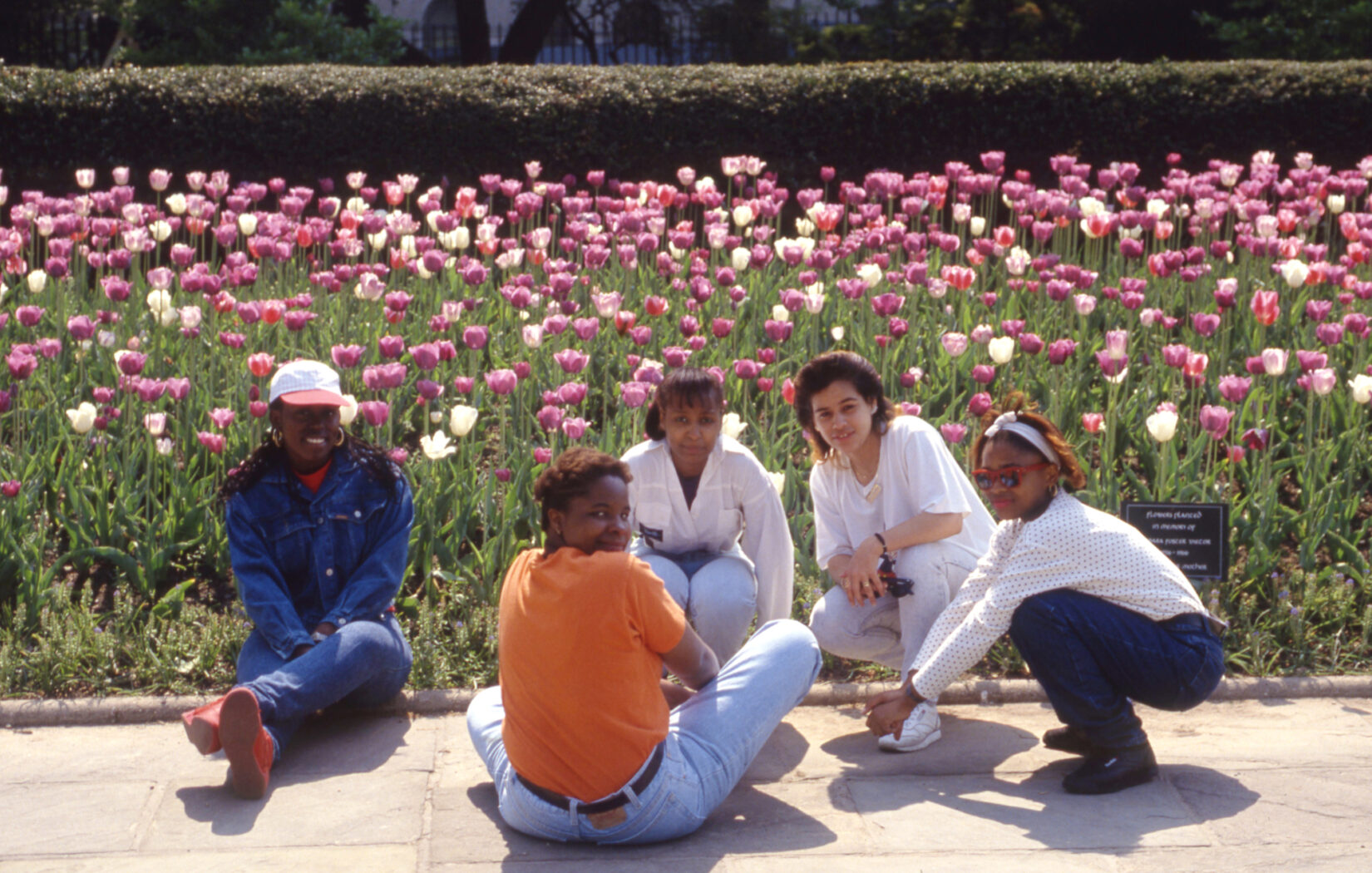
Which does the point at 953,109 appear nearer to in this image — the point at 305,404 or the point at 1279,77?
the point at 1279,77

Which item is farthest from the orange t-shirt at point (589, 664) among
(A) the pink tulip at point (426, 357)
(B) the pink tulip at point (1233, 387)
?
(B) the pink tulip at point (1233, 387)

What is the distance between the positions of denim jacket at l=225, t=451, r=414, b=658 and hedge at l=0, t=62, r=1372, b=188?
5.72 meters

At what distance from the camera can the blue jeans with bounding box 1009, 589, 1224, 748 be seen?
11.4 ft

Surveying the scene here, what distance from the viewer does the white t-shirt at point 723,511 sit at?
4.11 meters

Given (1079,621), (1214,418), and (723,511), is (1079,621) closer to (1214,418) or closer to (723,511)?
(723,511)

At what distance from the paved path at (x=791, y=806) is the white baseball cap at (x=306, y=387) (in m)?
0.88

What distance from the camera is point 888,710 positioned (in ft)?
11.6

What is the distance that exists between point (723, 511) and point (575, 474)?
46.4 inches

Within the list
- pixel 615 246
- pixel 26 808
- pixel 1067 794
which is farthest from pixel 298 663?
pixel 615 246

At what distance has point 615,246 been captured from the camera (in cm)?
734

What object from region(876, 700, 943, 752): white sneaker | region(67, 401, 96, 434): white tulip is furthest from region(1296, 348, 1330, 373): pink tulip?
region(67, 401, 96, 434): white tulip

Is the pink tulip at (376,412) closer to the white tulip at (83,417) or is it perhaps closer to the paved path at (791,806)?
the white tulip at (83,417)

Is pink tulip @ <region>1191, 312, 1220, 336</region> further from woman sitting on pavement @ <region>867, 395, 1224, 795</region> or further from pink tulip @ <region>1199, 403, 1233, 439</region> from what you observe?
woman sitting on pavement @ <region>867, 395, 1224, 795</region>

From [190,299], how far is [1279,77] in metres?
7.00
